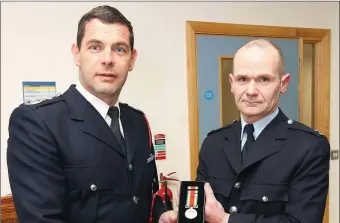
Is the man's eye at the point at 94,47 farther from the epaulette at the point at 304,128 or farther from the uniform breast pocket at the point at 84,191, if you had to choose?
the epaulette at the point at 304,128

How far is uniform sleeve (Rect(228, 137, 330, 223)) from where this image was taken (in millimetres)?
1089

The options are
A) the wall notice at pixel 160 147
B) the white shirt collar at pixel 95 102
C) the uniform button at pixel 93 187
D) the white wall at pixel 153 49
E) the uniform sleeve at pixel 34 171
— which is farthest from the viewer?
the wall notice at pixel 160 147

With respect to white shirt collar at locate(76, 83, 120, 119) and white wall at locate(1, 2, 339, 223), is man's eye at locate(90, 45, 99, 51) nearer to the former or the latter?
white shirt collar at locate(76, 83, 120, 119)

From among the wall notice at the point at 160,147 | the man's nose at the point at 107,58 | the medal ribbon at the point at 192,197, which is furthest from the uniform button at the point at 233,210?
the wall notice at the point at 160,147

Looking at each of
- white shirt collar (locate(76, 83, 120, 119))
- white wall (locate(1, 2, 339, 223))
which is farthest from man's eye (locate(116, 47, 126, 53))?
white wall (locate(1, 2, 339, 223))

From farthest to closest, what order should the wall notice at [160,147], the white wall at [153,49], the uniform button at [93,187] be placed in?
the wall notice at [160,147] < the white wall at [153,49] < the uniform button at [93,187]

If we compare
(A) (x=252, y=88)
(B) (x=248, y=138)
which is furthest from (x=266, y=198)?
(A) (x=252, y=88)

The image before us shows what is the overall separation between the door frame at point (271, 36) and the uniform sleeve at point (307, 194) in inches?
46.3

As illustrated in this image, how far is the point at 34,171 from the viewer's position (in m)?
0.99

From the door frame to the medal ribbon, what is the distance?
114cm

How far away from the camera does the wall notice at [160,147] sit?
7.14ft

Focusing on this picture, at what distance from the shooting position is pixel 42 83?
1866 mm

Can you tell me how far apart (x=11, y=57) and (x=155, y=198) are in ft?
3.75

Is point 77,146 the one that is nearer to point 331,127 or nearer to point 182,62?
point 182,62
